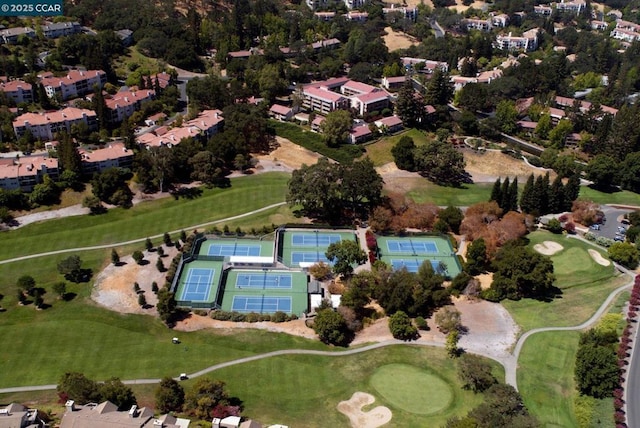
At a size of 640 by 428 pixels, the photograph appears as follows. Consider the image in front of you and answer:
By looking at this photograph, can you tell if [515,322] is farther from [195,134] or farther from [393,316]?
[195,134]

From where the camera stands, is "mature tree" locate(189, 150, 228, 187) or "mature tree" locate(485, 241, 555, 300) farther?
"mature tree" locate(189, 150, 228, 187)

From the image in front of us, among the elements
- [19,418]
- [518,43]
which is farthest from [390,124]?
[19,418]

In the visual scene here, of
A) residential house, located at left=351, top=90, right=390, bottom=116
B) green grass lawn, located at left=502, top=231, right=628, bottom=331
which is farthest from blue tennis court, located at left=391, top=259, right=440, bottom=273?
residential house, located at left=351, top=90, right=390, bottom=116

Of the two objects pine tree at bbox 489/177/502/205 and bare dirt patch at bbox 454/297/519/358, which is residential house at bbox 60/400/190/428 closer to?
bare dirt patch at bbox 454/297/519/358

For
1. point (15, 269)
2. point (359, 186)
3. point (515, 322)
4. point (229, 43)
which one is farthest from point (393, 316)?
point (229, 43)

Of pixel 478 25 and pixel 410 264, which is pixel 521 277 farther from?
pixel 478 25
